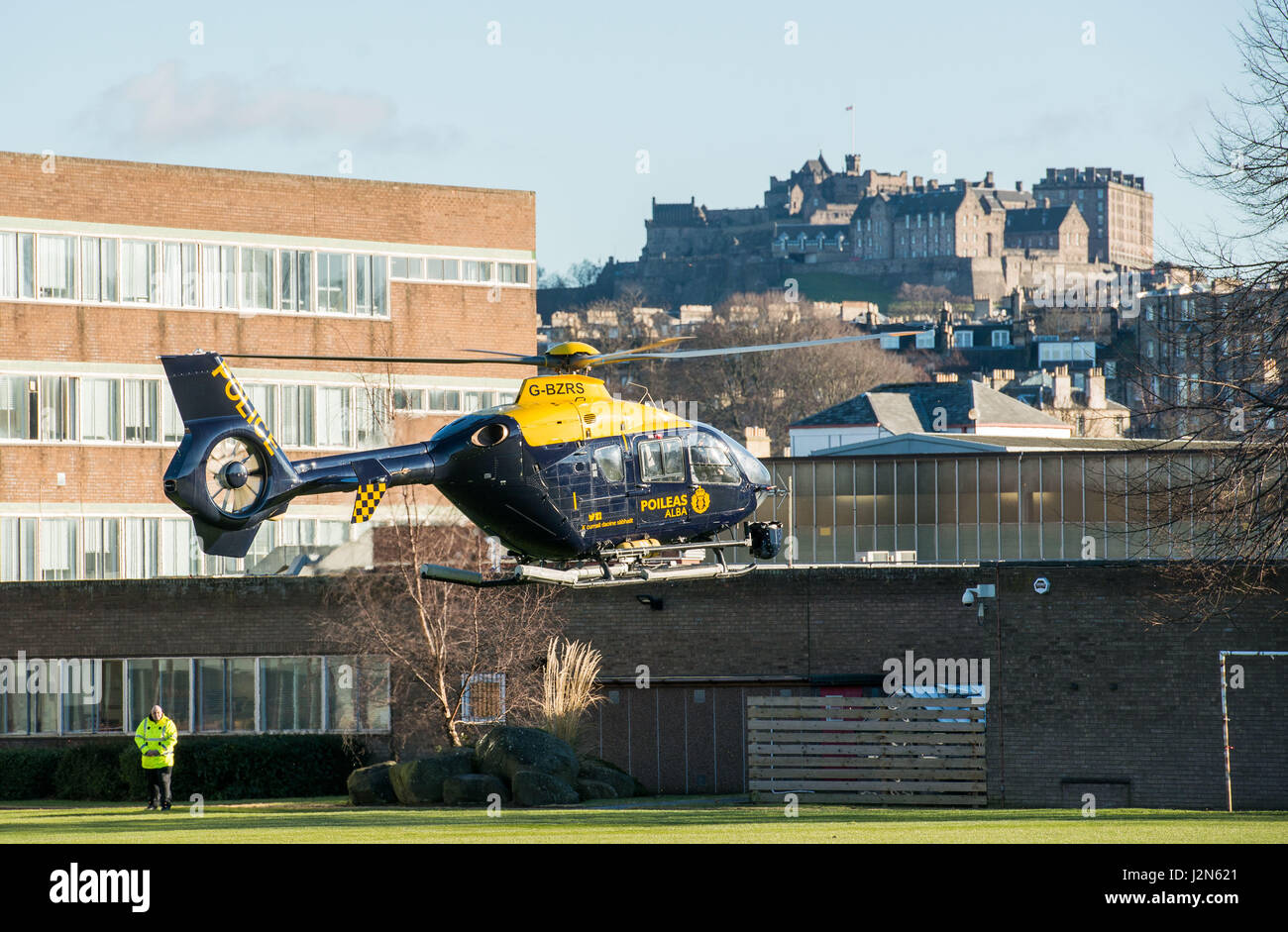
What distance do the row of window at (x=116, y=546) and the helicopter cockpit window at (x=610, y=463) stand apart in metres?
33.7

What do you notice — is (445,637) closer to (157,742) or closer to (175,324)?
(157,742)

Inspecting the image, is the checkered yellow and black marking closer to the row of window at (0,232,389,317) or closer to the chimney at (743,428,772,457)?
the row of window at (0,232,389,317)

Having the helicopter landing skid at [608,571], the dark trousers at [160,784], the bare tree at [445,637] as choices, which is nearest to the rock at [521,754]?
the bare tree at [445,637]

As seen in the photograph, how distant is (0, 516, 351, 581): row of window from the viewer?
55.5 meters

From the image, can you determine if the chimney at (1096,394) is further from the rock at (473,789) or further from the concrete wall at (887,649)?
the rock at (473,789)

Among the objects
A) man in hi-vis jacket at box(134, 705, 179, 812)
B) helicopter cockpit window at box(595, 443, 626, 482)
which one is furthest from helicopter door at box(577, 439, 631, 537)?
man in hi-vis jacket at box(134, 705, 179, 812)

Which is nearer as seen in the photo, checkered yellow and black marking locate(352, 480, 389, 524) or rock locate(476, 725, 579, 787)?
checkered yellow and black marking locate(352, 480, 389, 524)

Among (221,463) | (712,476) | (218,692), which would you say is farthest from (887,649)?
(221,463)

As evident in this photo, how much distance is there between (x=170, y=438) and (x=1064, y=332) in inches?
5826

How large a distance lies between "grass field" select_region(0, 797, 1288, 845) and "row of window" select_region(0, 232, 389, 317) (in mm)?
21845

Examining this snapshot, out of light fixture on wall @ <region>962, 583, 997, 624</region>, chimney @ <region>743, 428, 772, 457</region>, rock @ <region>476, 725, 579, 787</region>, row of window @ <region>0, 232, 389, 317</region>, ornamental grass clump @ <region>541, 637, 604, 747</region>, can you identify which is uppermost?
row of window @ <region>0, 232, 389, 317</region>

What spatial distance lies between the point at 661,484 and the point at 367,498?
436cm

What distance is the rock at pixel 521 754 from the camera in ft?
118
